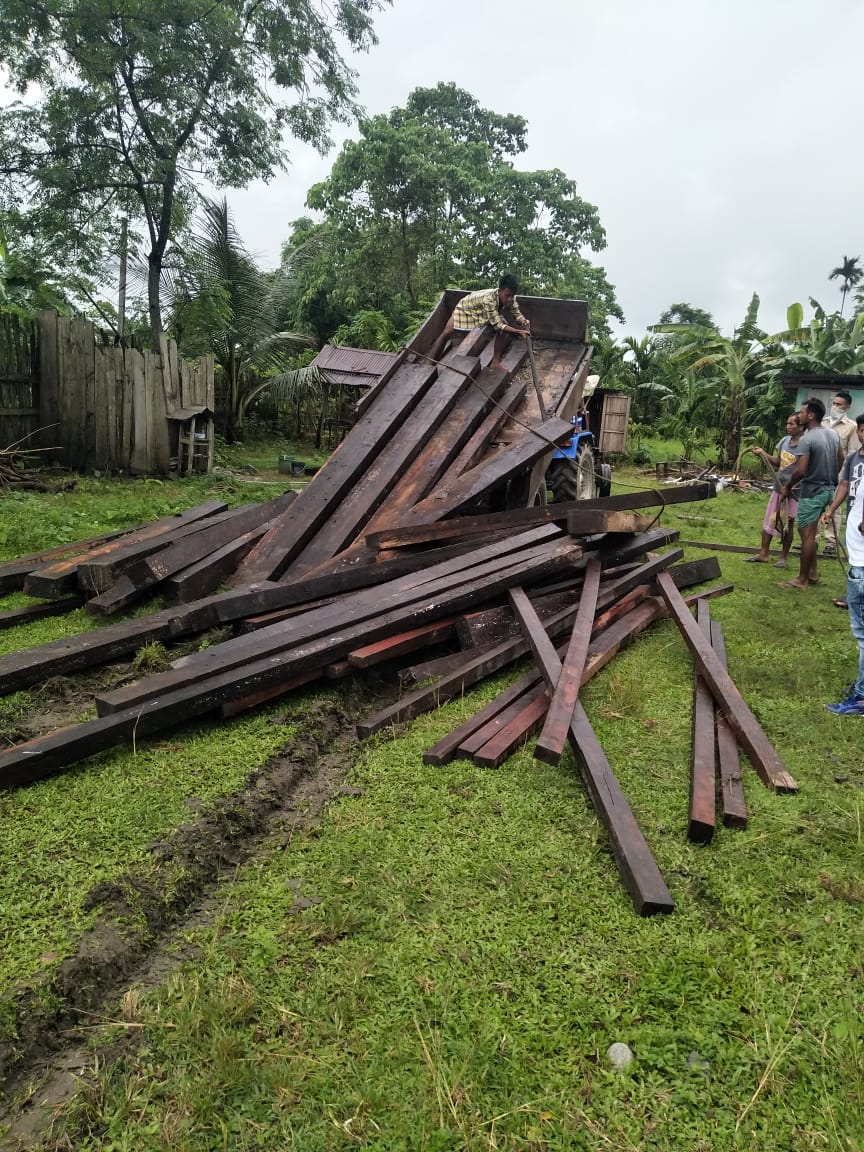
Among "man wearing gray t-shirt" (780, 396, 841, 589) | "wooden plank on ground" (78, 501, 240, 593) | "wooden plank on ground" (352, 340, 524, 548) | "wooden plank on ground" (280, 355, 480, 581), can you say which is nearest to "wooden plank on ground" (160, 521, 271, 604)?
"wooden plank on ground" (78, 501, 240, 593)

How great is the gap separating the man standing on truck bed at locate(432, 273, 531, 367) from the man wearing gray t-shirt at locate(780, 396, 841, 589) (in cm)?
286

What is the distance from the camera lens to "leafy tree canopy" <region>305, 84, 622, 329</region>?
21.1 metres

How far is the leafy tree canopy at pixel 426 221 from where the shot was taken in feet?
69.1

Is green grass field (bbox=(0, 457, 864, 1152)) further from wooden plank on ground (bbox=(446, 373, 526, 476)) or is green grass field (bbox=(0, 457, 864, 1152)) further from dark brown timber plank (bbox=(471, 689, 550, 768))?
wooden plank on ground (bbox=(446, 373, 526, 476))

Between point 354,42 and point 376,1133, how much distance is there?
55.4 feet

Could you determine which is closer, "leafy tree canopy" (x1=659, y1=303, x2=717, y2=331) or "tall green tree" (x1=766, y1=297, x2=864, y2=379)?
"tall green tree" (x1=766, y1=297, x2=864, y2=379)

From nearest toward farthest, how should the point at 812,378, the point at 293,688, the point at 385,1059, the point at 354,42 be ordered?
1. the point at 385,1059
2. the point at 293,688
3. the point at 354,42
4. the point at 812,378

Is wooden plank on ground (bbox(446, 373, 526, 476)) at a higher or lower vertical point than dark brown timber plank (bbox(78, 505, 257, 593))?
higher

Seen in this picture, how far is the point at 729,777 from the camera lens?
301 cm

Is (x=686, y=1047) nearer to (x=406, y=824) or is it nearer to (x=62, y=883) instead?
(x=406, y=824)

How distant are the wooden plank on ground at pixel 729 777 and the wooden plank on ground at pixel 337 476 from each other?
2887mm


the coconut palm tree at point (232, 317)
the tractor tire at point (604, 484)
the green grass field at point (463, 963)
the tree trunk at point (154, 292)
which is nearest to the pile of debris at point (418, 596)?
the green grass field at point (463, 963)

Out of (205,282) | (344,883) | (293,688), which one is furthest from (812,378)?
(344,883)

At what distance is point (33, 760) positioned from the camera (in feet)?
8.70
